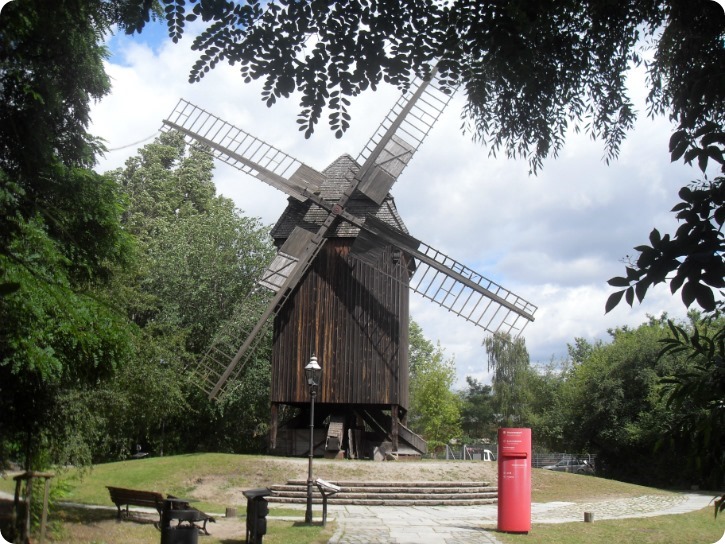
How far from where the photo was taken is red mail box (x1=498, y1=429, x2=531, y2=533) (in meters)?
9.52

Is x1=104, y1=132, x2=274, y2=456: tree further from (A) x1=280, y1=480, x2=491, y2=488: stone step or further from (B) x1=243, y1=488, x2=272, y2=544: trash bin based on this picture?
(B) x1=243, y1=488, x2=272, y2=544: trash bin

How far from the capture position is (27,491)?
257 inches

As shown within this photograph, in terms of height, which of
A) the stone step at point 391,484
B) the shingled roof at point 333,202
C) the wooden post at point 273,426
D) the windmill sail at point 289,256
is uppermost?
the shingled roof at point 333,202

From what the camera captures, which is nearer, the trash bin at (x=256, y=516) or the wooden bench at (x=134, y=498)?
the trash bin at (x=256, y=516)

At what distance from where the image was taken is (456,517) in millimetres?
11672

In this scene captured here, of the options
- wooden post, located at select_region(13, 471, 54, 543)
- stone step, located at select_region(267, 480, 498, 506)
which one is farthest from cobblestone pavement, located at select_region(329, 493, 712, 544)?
wooden post, located at select_region(13, 471, 54, 543)

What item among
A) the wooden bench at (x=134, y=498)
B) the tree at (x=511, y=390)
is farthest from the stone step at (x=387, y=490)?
the tree at (x=511, y=390)

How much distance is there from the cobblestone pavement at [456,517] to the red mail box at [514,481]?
339mm

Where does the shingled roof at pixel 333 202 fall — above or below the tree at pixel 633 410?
above

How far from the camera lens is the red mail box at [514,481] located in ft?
31.2

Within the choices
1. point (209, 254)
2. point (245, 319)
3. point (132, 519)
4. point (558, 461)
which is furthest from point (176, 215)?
point (558, 461)

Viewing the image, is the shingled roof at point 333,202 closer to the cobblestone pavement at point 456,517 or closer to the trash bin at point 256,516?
the cobblestone pavement at point 456,517

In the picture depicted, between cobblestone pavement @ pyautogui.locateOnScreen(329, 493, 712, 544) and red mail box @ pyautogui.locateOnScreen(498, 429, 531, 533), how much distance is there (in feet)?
1.11

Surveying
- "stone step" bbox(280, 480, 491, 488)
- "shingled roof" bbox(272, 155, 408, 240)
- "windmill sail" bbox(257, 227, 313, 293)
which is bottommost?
"stone step" bbox(280, 480, 491, 488)
